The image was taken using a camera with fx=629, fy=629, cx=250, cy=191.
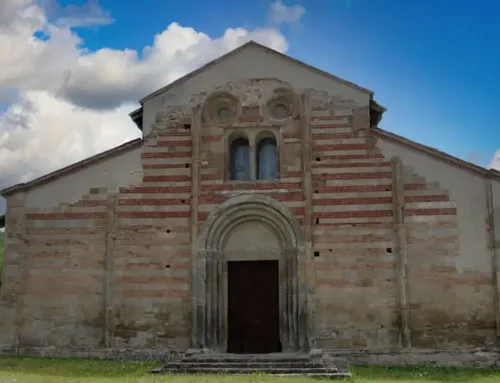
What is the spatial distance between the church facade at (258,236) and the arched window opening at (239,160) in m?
0.04

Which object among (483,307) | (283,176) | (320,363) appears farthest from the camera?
(283,176)

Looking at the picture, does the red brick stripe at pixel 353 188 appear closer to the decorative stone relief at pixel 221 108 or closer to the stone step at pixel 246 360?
the decorative stone relief at pixel 221 108

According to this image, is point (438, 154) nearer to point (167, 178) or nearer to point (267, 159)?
point (267, 159)

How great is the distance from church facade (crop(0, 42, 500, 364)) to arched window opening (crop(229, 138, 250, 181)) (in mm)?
39

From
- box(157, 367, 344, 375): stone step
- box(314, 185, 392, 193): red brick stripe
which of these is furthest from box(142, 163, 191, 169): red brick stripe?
box(157, 367, 344, 375): stone step

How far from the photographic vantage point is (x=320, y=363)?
14555mm

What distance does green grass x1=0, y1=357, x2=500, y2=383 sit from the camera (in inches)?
520

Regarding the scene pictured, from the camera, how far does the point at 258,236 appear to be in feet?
55.5

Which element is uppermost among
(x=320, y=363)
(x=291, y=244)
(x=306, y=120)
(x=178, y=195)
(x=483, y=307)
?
(x=306, y=120)

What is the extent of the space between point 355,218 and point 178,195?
4.77 metres

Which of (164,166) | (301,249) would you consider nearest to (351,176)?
(301,249)

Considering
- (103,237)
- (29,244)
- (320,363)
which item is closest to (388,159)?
(320,363)

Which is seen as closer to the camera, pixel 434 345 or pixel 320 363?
pixel 320 363

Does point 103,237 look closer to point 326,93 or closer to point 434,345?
point 326,93
